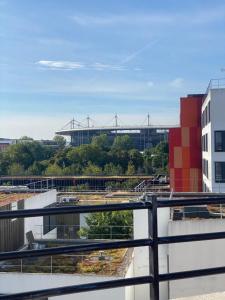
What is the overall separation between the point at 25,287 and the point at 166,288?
383 centimetres

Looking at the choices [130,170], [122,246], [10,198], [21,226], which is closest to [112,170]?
[130,170]

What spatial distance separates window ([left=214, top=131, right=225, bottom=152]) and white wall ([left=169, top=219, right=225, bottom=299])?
17.0 m

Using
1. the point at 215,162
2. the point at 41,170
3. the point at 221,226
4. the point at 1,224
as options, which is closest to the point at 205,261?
the point at 221,226

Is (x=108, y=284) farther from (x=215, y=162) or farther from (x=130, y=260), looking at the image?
(x=215, y=162)

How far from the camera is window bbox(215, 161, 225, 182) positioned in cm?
3055

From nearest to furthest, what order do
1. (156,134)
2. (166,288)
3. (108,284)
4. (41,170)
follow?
(108,284) < (166,288) < (41,170) < (156,134)

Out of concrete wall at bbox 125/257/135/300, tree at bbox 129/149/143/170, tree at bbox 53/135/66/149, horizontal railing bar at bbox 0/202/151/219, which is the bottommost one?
concrete wall at bbox 125/257/135/300

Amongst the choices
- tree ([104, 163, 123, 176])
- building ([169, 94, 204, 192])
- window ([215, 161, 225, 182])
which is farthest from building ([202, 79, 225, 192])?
tree ([104, 163, 123, 176])

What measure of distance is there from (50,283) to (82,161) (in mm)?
57409

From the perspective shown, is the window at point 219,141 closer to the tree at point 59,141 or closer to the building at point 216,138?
the building at point 216,138

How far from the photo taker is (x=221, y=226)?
1424 cm

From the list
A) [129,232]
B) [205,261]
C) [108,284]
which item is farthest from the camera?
[129,232]

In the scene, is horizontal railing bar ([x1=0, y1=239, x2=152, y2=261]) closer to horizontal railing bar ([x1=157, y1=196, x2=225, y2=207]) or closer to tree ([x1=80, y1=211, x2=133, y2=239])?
horizontal railing bar ([x1=157, y1=196, x2=225, y2=207])

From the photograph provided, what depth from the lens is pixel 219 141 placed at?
1213 inches
